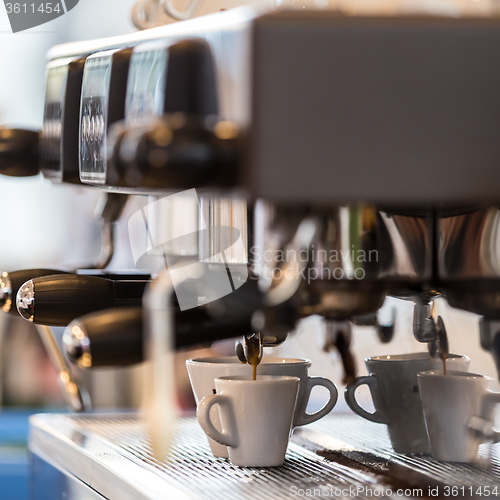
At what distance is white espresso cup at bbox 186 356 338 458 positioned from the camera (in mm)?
558

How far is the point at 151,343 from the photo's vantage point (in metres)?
0.33

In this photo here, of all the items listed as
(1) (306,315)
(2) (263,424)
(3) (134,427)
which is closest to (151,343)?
(1) (306,315)

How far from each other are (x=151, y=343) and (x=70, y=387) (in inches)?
11.3

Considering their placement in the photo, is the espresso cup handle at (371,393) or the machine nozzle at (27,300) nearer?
the machine nozzle at (27,300)

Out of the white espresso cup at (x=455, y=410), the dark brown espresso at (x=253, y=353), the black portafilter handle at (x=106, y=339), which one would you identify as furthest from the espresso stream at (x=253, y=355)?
the black portafilter handle at (x=106, y=339)

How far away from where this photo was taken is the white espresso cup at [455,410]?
466 mm

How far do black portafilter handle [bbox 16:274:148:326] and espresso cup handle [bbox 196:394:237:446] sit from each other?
4.6 inches

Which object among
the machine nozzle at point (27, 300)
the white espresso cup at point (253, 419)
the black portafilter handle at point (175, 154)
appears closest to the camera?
the black portafilter handle at point (175, 154)

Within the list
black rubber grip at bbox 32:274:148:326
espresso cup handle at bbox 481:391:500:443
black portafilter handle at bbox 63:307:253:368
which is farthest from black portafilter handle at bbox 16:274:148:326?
espresso cup handle at bbox 481:391:500:443

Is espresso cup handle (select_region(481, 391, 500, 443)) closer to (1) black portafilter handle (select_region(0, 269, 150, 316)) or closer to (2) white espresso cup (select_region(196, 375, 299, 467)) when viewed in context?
(2) white espresso cup (select_region(196, 375, 299, 467))

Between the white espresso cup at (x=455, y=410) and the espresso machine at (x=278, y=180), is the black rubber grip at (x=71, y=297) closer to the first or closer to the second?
the espresso machine at (x=278, y=180)

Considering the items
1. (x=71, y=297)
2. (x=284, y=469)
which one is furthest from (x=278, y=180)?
(x=284, y=469)

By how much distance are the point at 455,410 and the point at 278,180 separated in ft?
0.88

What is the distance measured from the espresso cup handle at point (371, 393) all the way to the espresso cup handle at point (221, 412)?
0.09 metres
